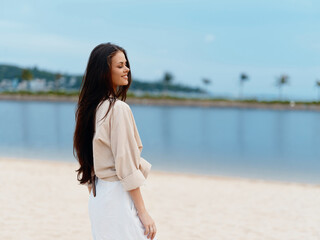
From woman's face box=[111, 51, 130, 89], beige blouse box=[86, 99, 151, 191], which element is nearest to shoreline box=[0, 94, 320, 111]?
woman's face box=[111, 51, 130, 89]

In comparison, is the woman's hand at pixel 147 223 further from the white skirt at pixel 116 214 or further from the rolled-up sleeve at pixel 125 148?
the rolled-up sleeve at pixel 125 148

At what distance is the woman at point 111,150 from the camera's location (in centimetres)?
152

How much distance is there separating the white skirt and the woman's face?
421 millimetres

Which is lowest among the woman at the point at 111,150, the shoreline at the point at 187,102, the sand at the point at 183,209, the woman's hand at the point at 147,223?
the shoreline at the point at 187,102

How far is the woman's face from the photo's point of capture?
1.64m

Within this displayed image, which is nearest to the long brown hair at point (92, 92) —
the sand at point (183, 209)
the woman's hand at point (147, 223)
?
the woman's hand at point (147, 223)

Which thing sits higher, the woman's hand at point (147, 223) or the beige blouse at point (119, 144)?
the beige blouse at point (119, 144)

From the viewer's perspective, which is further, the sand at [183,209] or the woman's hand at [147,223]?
the sand at [183,209]

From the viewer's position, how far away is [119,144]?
149cm

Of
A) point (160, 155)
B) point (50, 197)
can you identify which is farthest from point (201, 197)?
point (160, 155)

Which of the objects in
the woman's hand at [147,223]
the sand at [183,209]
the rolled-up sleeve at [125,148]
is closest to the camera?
the rolled-up sleeve at [125,148]

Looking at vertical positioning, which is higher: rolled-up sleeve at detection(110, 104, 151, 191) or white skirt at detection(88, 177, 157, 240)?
rolled-up sleeve at detection(110, 104, 151, 191)

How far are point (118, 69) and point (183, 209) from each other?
4524 millimetres

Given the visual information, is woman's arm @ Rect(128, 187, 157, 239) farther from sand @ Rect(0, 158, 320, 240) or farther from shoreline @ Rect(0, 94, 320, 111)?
shoreline @ Rect(0, 94, 320, 111)
